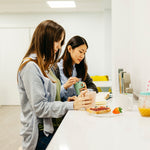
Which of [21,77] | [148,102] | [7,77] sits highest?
[21,77]

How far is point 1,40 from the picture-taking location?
5270mm

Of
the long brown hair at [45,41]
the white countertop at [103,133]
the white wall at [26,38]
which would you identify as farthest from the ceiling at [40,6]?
the white countertop at [103,133]

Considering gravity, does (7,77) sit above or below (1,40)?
below

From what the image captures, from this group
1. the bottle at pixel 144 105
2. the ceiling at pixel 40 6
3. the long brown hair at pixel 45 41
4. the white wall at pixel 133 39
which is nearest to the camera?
the bottle at pixel 144 105

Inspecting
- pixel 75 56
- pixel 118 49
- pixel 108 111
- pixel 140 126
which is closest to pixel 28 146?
pixel 108 111

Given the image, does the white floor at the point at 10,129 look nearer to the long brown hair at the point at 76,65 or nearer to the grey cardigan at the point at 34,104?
the long brown hair at the point at 76,65

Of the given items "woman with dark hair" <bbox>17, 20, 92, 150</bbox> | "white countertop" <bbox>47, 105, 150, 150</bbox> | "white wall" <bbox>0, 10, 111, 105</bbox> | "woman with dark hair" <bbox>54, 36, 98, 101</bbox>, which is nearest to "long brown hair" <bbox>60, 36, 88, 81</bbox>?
"woman with dark hair" <bbox>54, 36, 98, 101</bbox>

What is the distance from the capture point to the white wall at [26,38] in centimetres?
525

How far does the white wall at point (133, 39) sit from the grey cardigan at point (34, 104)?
858 mm

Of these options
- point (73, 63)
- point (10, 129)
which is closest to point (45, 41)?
point (73, 63)

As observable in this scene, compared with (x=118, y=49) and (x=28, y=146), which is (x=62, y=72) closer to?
(x=118, y=49)

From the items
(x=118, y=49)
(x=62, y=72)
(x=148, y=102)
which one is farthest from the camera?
(x=118, y=49)

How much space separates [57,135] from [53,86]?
1.34 feet

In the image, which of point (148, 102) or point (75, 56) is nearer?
point (148, 102)
